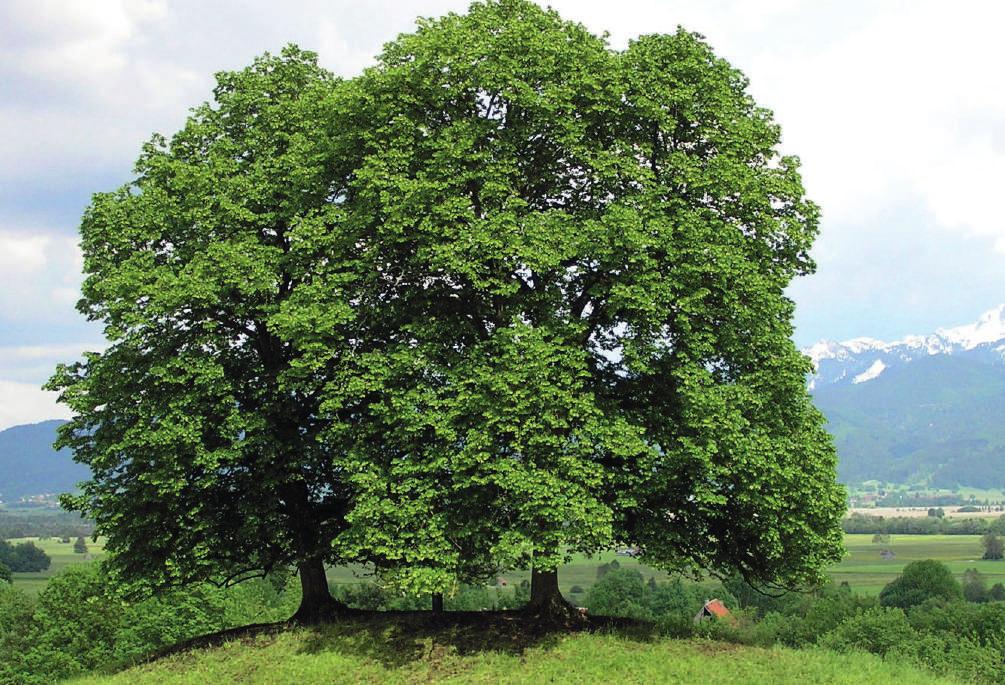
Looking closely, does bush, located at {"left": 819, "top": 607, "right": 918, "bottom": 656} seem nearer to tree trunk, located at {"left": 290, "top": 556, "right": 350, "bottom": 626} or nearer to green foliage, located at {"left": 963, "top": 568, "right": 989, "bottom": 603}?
tree trunk, located at {"left": 290, "top": 556, "right": 350, "bottom": 626}

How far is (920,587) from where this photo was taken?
112 metres

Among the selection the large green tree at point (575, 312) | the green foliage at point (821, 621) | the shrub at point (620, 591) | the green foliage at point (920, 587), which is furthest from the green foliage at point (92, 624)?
the green foliage at point (920, 587)

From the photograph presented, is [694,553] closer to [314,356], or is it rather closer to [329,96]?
[314,356]

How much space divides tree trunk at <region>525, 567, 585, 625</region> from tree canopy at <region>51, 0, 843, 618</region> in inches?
9.1

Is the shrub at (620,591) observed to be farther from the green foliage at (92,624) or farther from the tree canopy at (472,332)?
the tree canopy at (472,332)

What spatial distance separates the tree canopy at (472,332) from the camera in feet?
83.4

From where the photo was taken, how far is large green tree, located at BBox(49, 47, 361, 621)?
28656 mm

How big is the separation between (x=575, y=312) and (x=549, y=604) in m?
9.82

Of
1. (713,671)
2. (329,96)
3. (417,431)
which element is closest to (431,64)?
(329,96)

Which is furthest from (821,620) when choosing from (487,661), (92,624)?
(92,624)

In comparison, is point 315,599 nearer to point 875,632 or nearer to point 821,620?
point 875,632

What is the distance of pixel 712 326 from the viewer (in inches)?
1094

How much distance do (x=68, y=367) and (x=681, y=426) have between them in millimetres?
21520

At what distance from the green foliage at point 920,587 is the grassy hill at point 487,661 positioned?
9179cm
